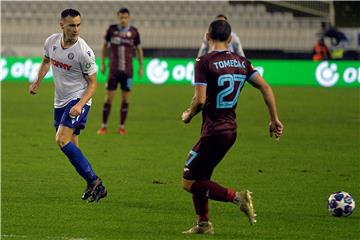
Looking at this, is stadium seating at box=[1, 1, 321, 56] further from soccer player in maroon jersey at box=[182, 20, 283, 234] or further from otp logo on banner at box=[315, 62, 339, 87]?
soccer player in maroon jersey at box=[182, 20, 283, 234]

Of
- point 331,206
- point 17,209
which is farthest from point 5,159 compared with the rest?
point 331,206

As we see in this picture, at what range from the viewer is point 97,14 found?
44125mm

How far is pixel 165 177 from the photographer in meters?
13.1

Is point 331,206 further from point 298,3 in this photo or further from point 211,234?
point 298,3

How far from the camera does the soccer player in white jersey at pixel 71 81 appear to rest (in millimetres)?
10695

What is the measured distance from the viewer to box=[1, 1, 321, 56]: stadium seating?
42906 millimetres

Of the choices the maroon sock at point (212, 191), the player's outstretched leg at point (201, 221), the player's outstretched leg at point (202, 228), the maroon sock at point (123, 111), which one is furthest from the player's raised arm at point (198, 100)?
the maroon sock at point (123, 111)

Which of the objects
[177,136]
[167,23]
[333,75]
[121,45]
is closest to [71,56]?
[177,136]

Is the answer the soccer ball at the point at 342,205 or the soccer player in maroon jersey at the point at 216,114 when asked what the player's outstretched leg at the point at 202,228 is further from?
the soccer ball at the point at 342,205

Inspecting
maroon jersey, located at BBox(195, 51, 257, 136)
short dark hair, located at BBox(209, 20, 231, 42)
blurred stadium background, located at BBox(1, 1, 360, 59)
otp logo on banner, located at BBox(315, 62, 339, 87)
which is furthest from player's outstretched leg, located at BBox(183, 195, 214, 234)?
Result: blurred stadium background, located at BBox(1, 1, 360, 59)

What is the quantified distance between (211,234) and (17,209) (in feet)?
7.59

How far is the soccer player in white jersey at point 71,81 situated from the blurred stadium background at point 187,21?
30559 mm

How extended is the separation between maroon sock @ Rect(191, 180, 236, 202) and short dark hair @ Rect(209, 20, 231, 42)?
1.31 m

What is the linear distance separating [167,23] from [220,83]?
35041 millimetres
